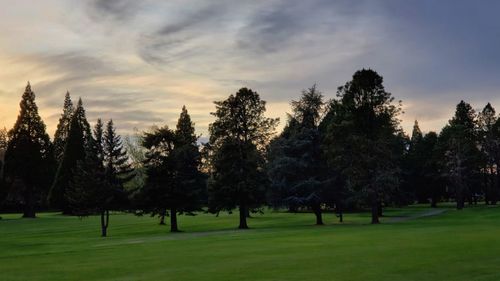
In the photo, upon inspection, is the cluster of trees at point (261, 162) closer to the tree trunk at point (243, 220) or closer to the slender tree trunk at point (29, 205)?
the tree trunk at point (243, 220)

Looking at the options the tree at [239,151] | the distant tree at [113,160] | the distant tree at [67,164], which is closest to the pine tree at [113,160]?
the distant tree at [113,160]

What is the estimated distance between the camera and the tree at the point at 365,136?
61.2 m

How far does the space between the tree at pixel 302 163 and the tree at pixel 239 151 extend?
9.51ft

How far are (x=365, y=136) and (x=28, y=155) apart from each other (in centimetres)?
6641

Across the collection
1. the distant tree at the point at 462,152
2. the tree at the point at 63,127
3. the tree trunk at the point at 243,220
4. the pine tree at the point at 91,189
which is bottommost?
the tree trunk at the point at 243,220

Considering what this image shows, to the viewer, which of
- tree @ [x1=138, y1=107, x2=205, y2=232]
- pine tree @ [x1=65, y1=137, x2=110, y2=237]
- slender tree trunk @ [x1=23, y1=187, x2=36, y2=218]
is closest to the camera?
pine tree @ [x1=65, y1=137, x2=110, y2=237]

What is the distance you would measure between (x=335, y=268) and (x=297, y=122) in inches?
1836

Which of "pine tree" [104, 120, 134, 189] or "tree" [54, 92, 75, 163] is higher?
"tree" [54, 92, 75, 163]

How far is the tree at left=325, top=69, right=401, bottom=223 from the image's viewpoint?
201 feet

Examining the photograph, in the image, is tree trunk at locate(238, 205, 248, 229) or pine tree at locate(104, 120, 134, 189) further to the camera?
pine tree at locate(104, 120, 134, 189)

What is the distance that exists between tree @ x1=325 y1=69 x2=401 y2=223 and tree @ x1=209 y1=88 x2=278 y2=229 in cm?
811

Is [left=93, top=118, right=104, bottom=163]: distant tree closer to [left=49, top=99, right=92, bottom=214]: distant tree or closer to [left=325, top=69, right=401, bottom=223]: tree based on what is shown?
[left=325, top=69, right=401, bottom=223]: tree

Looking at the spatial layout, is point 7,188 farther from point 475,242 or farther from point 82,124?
point 475,242

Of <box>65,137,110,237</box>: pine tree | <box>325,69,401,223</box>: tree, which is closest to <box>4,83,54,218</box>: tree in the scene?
<box>65,137,110,237</box>: pine tree
